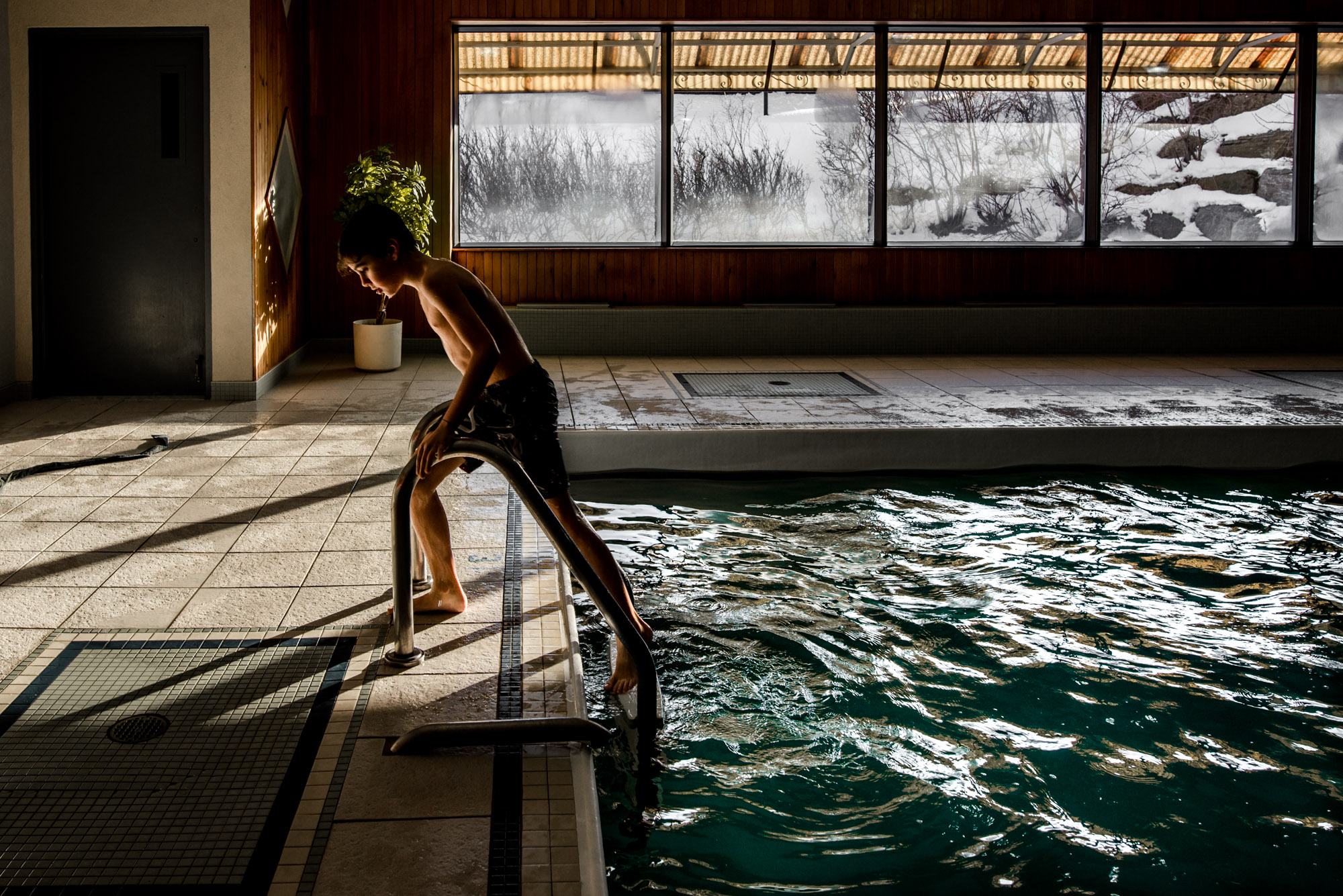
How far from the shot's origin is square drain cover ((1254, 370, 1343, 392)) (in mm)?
7781

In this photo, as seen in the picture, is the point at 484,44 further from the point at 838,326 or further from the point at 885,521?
the point at 885,521

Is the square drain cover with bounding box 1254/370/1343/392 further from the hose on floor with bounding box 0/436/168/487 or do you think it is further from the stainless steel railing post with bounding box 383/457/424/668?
the hose on floor with bounding box 0/436/168/487

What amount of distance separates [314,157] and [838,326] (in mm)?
4564

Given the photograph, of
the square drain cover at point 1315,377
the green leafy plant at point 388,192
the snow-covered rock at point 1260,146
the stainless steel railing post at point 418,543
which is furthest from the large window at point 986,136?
the stainless steel railing post at point 418,543

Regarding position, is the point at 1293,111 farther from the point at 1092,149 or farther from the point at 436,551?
the point at 436,551

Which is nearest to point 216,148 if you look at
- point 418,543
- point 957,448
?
point 418,543

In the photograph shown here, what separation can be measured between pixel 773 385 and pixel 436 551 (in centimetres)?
471

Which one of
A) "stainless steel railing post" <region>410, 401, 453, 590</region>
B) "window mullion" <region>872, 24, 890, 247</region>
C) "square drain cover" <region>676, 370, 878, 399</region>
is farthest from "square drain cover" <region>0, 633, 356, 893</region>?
"window mullion" <region>872, 24, 890, 247</region>

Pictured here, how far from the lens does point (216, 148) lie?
706 centimetres

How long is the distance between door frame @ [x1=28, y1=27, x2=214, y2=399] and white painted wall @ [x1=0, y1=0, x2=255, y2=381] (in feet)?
0.09

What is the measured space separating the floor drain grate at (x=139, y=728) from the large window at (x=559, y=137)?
738 centimetres

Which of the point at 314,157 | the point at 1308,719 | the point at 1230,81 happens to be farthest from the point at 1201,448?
the point at 314,157

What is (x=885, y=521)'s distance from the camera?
17.3ft

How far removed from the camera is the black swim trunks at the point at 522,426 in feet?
10.5
